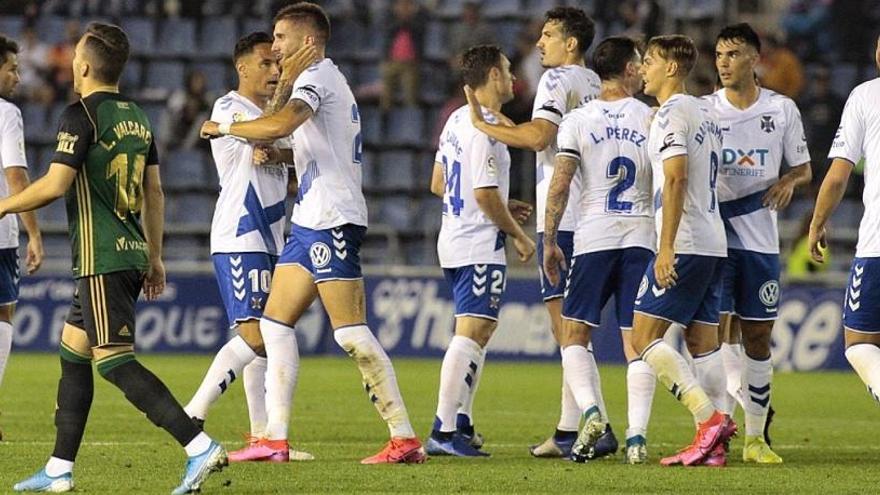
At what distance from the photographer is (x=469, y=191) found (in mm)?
10367

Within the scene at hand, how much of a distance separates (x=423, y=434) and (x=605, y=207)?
244 centimetres

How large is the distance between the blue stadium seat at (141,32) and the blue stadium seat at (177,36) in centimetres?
13

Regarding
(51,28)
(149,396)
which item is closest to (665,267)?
(149,396)

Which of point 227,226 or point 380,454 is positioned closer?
point 380,454

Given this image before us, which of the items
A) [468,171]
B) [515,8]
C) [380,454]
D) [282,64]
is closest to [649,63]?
[468,171]

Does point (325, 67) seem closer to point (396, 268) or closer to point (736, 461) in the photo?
point (736, 461)

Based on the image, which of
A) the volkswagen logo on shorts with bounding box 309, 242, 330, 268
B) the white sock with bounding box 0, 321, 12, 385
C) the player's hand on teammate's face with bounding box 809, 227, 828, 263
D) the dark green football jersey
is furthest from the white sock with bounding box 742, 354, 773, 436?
the white sock with bounding box 0, 321, 12, 385

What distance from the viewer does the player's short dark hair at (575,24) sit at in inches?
406

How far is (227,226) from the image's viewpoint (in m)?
10.1

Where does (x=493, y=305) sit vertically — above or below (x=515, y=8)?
below

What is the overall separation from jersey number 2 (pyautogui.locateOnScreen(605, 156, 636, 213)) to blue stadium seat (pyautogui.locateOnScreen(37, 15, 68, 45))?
1589 centimetres

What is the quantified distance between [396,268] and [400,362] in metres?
1.23

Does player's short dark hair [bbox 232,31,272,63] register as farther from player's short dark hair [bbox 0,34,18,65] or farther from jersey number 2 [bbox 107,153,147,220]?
jersey number 2 [bbox 107,153,147,220]

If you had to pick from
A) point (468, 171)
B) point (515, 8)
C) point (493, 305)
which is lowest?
point (493, 305)
